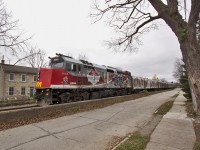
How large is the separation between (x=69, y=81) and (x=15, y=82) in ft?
108

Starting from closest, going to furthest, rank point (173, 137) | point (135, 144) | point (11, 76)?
1. point (135, 144)
2. point (173, 137)
3. point (11, 76)

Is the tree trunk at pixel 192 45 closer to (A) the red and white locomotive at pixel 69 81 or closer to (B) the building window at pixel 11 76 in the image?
(A) the red and white locomotive at pixel 69 81

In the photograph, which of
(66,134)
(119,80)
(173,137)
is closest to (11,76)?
(119,80)

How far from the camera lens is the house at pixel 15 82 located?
1741 inches

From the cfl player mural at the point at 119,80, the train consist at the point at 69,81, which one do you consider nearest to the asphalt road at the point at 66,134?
the train consist at the point at 69,81

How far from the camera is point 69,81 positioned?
17469 millimetres

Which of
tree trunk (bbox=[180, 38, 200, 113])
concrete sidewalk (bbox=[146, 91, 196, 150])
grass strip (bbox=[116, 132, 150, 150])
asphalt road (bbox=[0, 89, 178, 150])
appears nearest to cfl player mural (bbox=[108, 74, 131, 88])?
asphalt road (bbox=[0, 89, 178, 150])

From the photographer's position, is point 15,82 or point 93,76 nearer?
point 93,76

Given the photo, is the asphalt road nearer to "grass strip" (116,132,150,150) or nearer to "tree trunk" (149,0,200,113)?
"grass strip" (116,132,150,150)

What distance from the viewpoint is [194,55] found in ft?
24.4

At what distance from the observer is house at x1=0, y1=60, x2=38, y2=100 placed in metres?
44.2

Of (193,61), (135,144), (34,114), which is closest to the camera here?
(135,144)

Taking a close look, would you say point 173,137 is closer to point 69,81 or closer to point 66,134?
point 66,134

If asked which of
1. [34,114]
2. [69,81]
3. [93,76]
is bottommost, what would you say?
[34,114]
